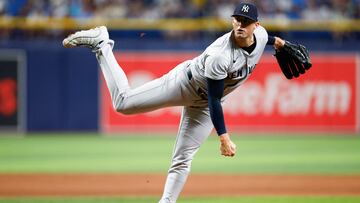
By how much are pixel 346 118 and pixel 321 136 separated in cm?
77

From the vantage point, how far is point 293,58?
7324 millimetres

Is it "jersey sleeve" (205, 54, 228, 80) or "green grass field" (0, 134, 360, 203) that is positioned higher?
"jersey sleeve" (205, 54, 228, 80)

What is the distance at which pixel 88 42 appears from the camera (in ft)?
23.7

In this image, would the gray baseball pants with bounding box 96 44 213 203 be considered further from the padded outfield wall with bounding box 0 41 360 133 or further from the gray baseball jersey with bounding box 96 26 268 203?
the padded outfield wall with bounding box 0 41 360 133

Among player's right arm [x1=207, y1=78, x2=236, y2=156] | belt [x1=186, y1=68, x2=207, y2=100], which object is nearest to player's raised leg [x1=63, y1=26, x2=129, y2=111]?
belt [x1=186, y1=68, x2=207, y2=100]

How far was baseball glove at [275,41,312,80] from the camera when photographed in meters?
7.26

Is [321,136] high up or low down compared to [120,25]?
→ down

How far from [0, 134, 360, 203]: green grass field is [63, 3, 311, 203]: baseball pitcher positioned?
57.0 inches

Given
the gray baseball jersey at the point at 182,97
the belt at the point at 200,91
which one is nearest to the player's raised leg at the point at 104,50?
the gray baseball jersey at the point at 182,97

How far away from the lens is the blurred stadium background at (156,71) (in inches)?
666

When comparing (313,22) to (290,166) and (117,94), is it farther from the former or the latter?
(117,94)

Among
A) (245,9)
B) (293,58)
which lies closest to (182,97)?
(245,9)

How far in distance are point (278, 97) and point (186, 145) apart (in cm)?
1057

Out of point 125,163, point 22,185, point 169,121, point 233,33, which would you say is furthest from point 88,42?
point 169,121
